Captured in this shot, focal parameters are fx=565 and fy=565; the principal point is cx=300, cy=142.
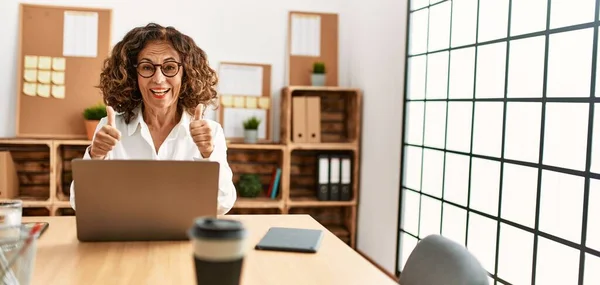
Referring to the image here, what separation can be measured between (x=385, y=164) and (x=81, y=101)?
2.29 metres

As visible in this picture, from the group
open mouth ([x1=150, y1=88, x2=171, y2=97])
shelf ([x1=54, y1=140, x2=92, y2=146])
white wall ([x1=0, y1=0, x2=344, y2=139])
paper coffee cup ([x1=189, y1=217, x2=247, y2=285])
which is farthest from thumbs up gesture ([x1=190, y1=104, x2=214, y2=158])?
white wall ([x1=0, y1=0, x2=344, y2=139])

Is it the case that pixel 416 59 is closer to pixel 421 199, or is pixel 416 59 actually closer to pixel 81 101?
pixel 421 199

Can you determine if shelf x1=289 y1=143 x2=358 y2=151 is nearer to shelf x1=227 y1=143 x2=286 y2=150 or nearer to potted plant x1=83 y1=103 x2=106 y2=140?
shelf x1=227 y1=143 x2=286 y2=150

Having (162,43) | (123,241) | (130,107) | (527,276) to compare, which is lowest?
(527,276)

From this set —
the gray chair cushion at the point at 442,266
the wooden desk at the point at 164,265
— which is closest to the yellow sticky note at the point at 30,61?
the wooden desk at the point at 164,265

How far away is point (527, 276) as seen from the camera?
8.50 ft

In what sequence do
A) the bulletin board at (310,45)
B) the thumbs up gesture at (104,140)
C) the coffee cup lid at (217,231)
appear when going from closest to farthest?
the coffee cup lid at (217,231) → the thumbs up gesture at (104,140) → the bulletin board at (310,45)

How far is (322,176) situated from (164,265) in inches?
117

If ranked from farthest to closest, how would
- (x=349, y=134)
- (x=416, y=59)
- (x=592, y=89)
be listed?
(x=349, y=134), (x=416, y=59), (x=592, y=89)

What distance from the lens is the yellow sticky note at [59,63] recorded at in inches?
164

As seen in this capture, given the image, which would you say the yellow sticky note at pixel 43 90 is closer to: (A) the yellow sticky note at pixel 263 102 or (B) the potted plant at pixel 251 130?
(B) the potted plant at pixel 251 130

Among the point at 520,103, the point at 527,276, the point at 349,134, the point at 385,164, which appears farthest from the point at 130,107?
the point at 349,134

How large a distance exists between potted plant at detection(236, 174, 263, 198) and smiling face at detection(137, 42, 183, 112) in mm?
2089

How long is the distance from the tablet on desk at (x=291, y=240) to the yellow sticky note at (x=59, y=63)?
9.76 feet
